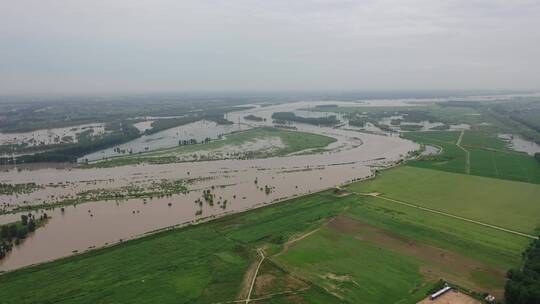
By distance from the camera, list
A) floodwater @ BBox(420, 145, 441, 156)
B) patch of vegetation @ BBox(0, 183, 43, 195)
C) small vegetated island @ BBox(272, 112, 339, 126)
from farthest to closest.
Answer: small vegetated island @ BBox(272, 112, 339, 126) → floodwater @ BBox(420, 145, 441, 156) → patch of vegetation @ BBox(0, 183, 43, 195)

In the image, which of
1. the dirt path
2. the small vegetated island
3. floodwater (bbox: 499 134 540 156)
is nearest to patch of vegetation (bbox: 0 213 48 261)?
the dirt path

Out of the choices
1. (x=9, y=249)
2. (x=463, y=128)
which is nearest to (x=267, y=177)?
(x=9, y=249)

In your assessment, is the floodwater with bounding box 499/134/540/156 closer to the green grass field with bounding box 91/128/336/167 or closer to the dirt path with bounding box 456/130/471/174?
the dirt path with bounding box 456/130/471/174

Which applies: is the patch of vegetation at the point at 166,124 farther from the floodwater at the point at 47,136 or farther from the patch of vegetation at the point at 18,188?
the patch of vegetation at the point at 18,188

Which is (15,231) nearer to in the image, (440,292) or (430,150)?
(440,292)

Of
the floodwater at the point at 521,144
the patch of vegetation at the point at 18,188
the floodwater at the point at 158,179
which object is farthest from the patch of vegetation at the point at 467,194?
the patch of vegetation at the point at 18,188

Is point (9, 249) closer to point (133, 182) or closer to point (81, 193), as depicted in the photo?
point (81, 193)
